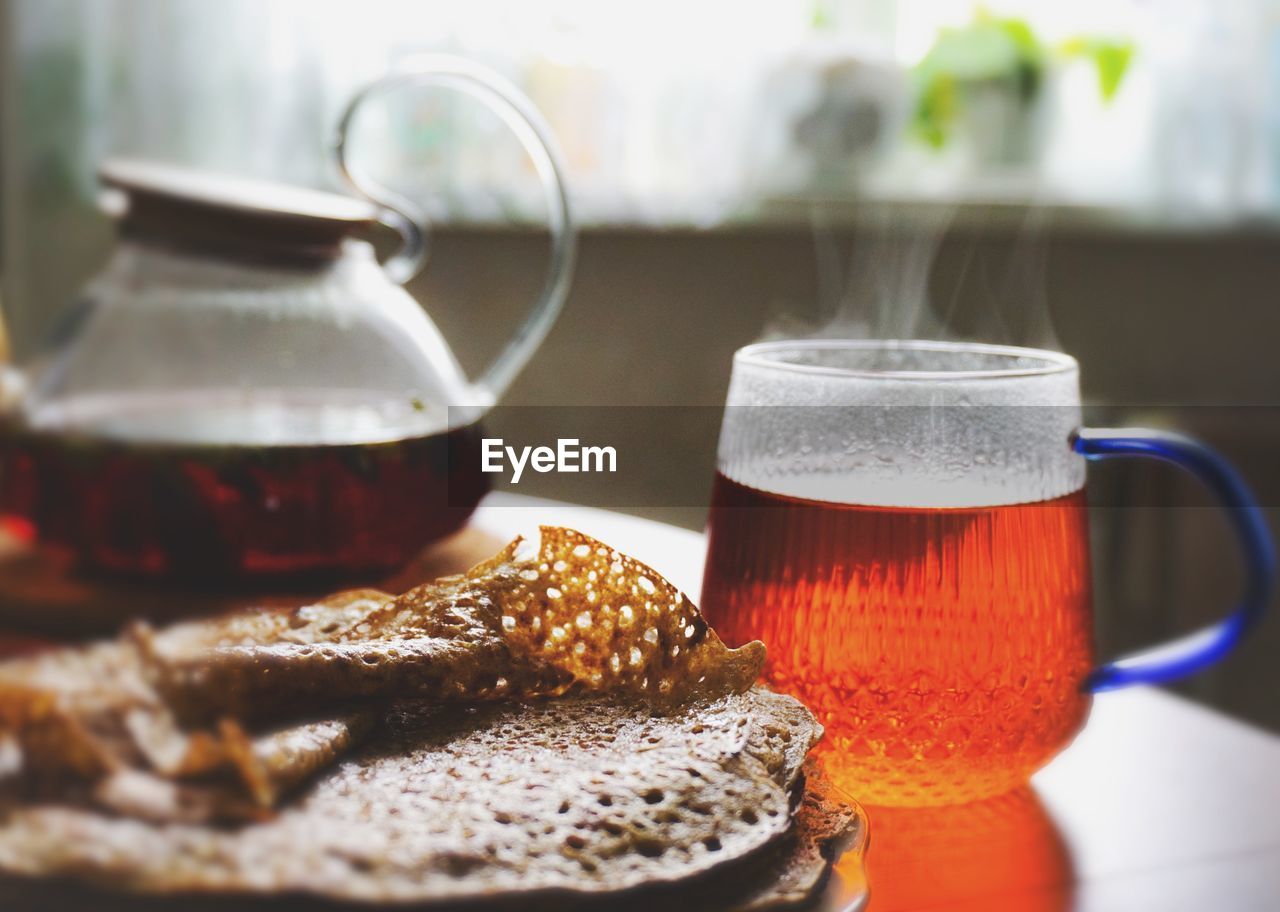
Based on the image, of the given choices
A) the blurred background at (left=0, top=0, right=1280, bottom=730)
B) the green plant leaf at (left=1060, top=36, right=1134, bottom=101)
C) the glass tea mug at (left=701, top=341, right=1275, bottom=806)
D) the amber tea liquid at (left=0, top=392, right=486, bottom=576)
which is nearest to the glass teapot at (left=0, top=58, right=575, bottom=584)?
the amber tea liquid at (left=0, top=392, right=486, bottom=576)

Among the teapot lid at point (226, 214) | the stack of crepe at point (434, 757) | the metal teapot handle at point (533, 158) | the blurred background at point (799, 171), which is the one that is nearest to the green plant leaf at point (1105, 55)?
the blurred background at point (799, 171)

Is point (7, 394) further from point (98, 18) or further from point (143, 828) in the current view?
point (98, 18)

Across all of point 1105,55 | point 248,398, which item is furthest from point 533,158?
point 1105,55

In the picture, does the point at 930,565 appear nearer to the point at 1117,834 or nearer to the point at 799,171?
the point at 1117,834

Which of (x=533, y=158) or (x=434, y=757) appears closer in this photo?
(x=434, y=757)

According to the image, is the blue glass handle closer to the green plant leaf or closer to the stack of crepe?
the stack of crepe

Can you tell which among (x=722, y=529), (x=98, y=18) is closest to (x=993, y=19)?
(x=98, y=18)
